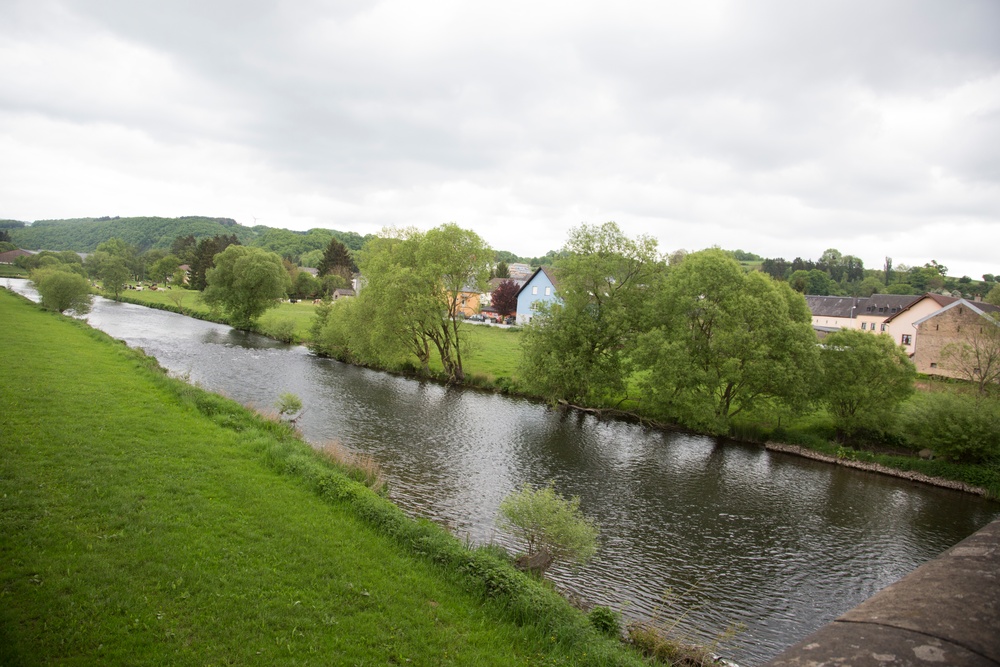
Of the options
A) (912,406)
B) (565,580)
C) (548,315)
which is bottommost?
(565,580)

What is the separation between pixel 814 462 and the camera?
28375mm

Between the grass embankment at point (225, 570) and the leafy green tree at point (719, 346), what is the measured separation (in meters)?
20.7

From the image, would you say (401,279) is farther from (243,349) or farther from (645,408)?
(645,408)

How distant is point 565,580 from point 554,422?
17740 millimetres

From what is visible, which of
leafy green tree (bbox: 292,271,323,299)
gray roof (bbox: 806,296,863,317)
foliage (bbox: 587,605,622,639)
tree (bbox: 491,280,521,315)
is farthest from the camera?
leafy green tree (bbox: 292,271,323,299)

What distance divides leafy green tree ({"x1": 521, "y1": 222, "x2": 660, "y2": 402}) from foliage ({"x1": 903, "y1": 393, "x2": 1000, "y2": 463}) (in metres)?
14.8

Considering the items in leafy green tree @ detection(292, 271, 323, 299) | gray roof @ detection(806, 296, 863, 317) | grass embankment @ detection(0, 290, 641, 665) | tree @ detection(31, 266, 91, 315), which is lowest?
grass embankment @ detection(0, 290, 641, 665)

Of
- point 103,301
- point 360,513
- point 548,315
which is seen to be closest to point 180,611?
point 360,513

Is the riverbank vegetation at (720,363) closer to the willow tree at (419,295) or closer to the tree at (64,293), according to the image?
the willow tree at (419,295)

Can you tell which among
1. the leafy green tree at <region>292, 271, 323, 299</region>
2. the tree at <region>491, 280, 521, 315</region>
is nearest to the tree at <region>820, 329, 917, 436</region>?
the tree at <region>491, 280, 521, 315</region>

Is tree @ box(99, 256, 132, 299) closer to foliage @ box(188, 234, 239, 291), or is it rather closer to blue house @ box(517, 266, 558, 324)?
foliage @ box(188, 234, 239, 291)

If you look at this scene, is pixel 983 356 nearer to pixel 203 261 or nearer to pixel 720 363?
pixel 720 363

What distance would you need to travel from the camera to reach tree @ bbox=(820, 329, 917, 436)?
96.9 ft

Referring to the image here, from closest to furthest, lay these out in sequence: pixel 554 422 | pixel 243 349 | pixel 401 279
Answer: pixel 554 422 → pixel 401 279 → pixel 243 349
